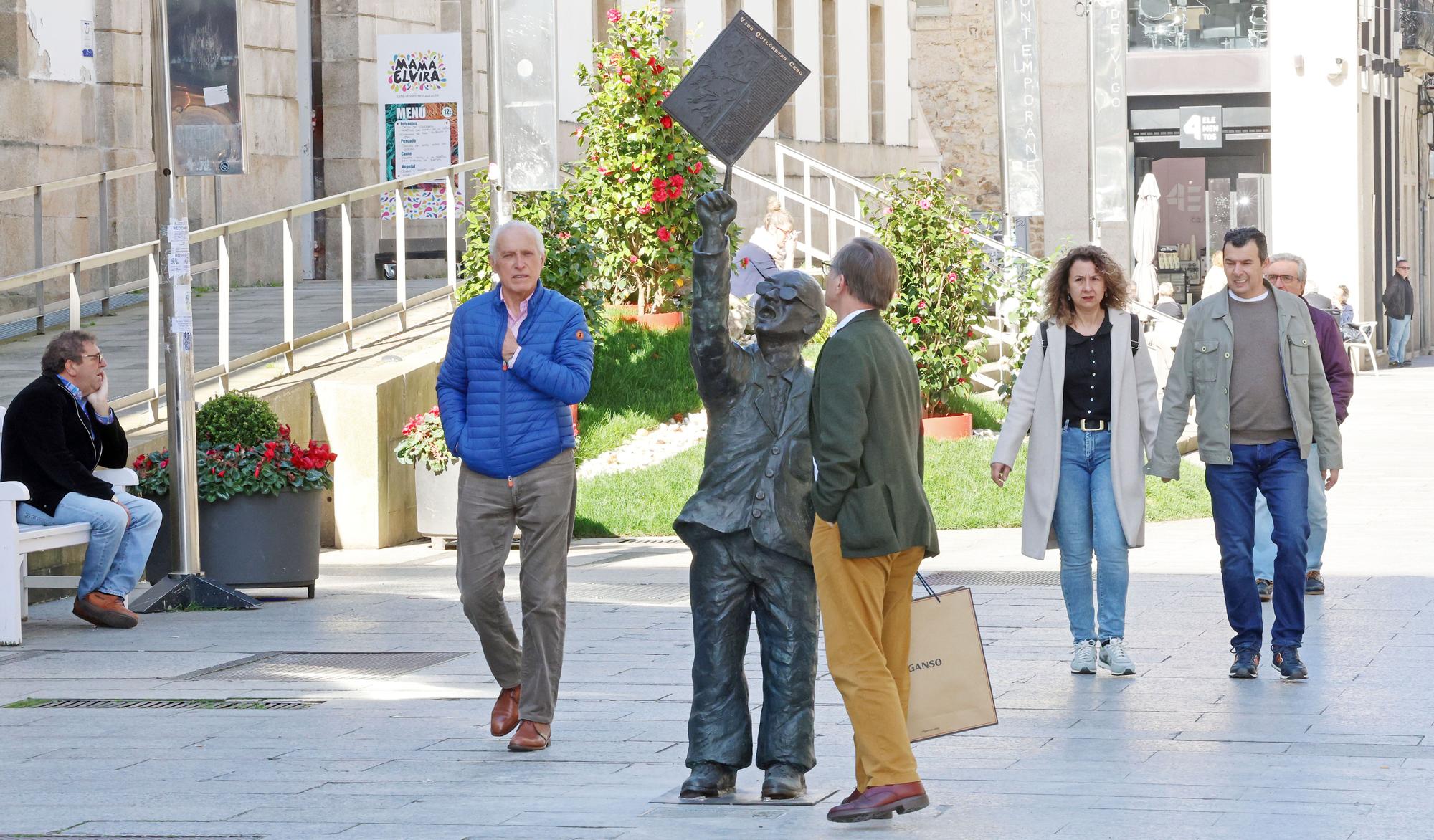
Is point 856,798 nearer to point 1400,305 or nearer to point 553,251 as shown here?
point 553,251

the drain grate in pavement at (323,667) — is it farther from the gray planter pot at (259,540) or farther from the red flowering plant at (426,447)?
the red flowering plant at (426,447)

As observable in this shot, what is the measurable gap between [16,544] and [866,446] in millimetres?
5531

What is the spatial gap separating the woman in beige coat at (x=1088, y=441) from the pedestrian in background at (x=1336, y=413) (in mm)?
1307

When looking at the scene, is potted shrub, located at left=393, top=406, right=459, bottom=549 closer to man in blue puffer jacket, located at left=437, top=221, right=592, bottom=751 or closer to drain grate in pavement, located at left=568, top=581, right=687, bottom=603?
drain grate in pavement, located at left=568, top=581, right=687, bottom=603

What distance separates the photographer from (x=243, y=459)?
11.7 meters

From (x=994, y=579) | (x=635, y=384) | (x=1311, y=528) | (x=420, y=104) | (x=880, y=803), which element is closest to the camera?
(x=880, y=803)

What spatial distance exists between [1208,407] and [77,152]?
12186 mm

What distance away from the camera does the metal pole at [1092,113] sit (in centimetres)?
1689

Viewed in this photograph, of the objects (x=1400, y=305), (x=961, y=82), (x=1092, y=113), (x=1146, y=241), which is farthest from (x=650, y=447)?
(x=961, y=82)

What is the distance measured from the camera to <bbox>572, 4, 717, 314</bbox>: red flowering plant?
17.8 meters

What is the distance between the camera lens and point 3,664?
958cm

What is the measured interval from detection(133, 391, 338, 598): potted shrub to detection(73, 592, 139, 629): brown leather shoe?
956 millimetres

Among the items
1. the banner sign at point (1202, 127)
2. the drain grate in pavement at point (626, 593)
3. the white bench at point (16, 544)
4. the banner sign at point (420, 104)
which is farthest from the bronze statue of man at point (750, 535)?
the banner sign at point (1202, 127)

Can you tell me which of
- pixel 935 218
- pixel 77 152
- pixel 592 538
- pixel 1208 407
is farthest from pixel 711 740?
pixel 77 152
